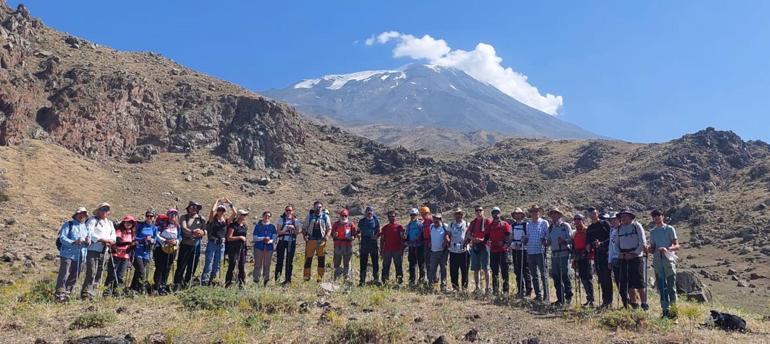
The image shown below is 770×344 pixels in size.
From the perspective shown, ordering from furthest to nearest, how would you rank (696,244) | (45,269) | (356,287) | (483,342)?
(696,244), (45,269), (356,287), (483,342)

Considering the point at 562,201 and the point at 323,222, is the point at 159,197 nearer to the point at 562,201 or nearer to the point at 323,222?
the point at 323,222

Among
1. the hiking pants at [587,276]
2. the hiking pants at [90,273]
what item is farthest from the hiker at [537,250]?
the hiking pants at [90,273]

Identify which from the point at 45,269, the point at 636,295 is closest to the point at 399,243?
the point at 636,295

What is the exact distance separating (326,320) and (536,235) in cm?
426

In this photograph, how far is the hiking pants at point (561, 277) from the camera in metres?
9.59

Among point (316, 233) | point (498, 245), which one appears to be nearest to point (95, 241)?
point (316, 233)

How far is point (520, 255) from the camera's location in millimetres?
10430

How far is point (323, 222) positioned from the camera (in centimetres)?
1127

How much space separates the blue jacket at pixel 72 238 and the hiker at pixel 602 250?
8280 mm

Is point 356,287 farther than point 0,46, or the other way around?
point 0,46

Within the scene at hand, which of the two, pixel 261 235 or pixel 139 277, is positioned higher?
pixel 261 235

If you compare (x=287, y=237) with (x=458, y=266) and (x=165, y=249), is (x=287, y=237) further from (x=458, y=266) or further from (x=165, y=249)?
(x=458, y=266)

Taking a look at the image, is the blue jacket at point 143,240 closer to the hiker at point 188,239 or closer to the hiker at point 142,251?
the hiker at point 142,251

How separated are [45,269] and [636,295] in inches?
636
